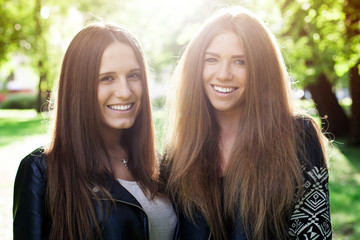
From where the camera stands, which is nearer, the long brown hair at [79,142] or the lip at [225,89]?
the long brown hair at [79,142]

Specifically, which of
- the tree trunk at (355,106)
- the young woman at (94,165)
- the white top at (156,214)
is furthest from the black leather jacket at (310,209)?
the tree trunk at (355,106)

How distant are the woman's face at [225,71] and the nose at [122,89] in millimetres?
693

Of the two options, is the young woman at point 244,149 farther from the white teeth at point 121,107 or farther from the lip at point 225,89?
the white teeth at point 121,107

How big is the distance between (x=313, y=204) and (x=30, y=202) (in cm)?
195

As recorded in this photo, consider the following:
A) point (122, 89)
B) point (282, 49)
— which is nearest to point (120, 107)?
point (122, 89)

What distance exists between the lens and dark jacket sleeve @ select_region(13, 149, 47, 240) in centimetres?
262

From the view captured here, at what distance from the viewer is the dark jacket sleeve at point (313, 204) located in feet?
9.55

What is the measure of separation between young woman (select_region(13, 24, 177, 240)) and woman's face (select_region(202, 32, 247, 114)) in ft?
1.78

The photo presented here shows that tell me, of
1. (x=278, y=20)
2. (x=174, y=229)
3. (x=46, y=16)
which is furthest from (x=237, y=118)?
(x=46, y=16)

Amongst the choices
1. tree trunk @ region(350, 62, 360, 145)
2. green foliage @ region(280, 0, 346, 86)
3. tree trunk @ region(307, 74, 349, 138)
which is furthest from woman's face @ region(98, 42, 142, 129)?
tree trunk @ region(307, 74, 349, 138)

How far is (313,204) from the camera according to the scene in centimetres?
294

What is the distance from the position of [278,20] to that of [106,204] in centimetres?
766

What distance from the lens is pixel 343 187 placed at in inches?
361

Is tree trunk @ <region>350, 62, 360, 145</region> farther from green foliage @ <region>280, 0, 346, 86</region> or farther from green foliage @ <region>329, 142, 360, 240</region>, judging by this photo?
green foliage @ <region>280, 0, 346, 86</region>
